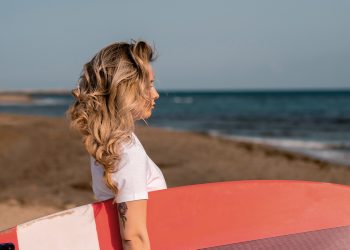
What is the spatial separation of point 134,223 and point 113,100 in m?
0.42

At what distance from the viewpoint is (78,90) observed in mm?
1999

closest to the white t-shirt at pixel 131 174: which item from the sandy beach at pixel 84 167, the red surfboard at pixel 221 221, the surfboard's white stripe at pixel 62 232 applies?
the red surfboard at pixel 221 221

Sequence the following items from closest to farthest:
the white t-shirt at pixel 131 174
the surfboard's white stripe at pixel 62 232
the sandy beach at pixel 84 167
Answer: the white t-shirt at pixel 131 174 → the surfboard's white stripe at pixel 62 232 → the sandy beach at pixel 84 167

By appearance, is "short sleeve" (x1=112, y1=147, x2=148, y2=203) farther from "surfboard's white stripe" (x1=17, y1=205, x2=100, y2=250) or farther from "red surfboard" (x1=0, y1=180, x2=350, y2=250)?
"surfboard's white stripe" (x1=17, y1=205, x2=100, y2=250)

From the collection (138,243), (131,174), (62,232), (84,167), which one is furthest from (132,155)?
(84,167)

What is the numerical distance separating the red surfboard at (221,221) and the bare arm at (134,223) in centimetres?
30

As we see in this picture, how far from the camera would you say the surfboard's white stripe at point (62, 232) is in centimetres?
227

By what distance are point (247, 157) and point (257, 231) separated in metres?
8.76

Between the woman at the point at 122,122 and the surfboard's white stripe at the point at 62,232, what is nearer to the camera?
the woman at the point at 122,122

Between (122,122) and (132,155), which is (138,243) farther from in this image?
(122,122)

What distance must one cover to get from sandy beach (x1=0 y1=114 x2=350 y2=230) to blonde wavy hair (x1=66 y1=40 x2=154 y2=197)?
3626 mm

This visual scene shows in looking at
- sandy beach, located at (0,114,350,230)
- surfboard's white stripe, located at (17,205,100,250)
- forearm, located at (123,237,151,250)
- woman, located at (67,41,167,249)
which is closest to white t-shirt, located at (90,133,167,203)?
woman, located at (67,41,167,249)

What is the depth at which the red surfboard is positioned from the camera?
7.49 ft

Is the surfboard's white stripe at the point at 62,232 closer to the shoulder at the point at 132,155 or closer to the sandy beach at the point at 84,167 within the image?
the shoulder at the point at 132,155
